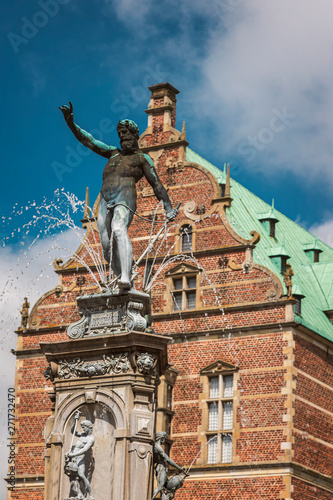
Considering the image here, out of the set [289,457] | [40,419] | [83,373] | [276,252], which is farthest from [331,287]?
[83,373]

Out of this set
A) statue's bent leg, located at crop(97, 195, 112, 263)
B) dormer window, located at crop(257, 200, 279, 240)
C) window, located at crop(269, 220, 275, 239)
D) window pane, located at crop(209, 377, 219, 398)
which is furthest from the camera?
dormer window, located at crop(257, 200, 279, 240)

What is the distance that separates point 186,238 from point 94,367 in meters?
17.1

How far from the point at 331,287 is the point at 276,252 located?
3.36m

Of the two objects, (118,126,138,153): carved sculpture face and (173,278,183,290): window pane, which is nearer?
(118,126,138,153): carved sculpture face

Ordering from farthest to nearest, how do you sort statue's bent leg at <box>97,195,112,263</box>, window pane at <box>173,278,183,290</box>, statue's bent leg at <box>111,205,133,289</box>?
window pane at <box>173,278,183,290</box> → statue's bent leg at <box>97,195,112,263</box> → statue's bent leg at <box>111,205,133,289</box>

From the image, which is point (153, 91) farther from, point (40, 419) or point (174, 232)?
point (40, 419)

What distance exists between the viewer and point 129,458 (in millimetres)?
10805

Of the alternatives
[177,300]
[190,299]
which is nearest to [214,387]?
[190,299]

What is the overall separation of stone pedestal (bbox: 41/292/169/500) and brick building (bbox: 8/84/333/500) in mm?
12570

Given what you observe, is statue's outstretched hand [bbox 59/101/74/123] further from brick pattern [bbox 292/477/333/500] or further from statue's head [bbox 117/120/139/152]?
brick pattern [bbox 292/477/333/500]

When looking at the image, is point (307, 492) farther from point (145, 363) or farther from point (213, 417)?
point (145, 363)

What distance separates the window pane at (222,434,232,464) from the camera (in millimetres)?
25906

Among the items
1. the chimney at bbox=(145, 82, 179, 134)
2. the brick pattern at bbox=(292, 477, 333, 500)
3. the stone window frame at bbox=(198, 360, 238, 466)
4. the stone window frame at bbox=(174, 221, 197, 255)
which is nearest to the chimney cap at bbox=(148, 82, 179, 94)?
the chimney at bbox=(145, 82, 179, 134)

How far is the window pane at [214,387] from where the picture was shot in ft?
87.5
